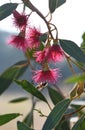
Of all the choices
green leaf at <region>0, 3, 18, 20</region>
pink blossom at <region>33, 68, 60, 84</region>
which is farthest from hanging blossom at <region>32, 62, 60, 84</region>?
green leaf at <region>0, 3, 18, 20</region>

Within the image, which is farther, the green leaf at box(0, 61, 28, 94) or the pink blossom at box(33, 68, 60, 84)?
the green leaf at box(0, 61, 28, 94)

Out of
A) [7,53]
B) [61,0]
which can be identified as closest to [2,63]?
[7,53]

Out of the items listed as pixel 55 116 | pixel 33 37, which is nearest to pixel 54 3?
pixel 33 37

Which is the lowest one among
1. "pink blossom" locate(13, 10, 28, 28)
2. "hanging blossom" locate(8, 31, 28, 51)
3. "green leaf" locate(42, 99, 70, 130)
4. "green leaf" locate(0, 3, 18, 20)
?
"green leaf" locate(42, 99, 70, 130)

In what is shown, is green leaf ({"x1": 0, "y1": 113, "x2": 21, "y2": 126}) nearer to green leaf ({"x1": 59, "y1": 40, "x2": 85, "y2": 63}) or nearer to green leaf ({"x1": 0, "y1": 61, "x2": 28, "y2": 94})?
green leaf ({"x1": 0, "y1": 61, "x2": 28, "y2": 94})

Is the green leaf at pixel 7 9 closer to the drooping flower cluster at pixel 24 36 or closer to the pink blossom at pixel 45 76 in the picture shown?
the drooping flower cluster at pixel 24 36

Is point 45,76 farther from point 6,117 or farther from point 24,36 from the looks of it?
point 6,117
